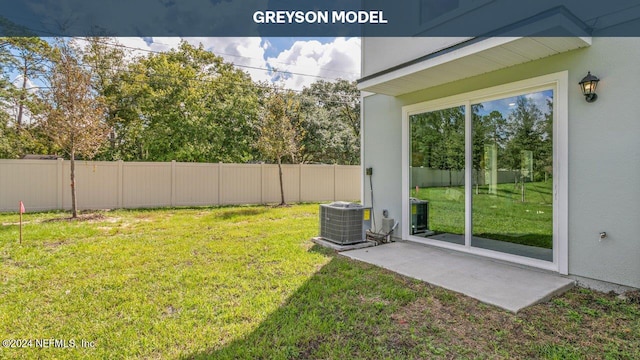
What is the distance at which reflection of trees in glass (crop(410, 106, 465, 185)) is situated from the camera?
5074 mm

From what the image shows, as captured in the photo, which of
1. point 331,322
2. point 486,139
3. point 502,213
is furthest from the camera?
point 502,213

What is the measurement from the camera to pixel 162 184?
1066 centimetres

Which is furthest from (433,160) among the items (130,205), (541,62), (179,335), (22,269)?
(130,205)

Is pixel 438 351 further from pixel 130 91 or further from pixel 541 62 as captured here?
pixel 130 91

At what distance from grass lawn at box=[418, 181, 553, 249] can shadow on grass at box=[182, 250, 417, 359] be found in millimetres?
1832

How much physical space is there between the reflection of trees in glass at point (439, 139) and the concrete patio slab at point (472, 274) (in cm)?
130

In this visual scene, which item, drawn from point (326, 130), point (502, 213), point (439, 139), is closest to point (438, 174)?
point (439, 139)

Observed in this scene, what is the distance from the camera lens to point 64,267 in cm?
434

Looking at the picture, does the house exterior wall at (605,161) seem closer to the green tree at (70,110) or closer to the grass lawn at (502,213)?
the grass lawn at (502,213)

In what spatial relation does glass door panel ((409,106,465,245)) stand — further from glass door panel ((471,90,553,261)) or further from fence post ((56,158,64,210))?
fence post ((56,158,64,210))

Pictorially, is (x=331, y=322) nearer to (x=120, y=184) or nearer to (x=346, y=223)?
(x=346, y=223)

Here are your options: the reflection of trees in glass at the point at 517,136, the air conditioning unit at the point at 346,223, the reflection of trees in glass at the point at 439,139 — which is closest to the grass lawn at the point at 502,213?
the reflection of trees in glass at the point at 517,136

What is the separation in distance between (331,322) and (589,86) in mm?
3558

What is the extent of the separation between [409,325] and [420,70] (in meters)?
3.17
